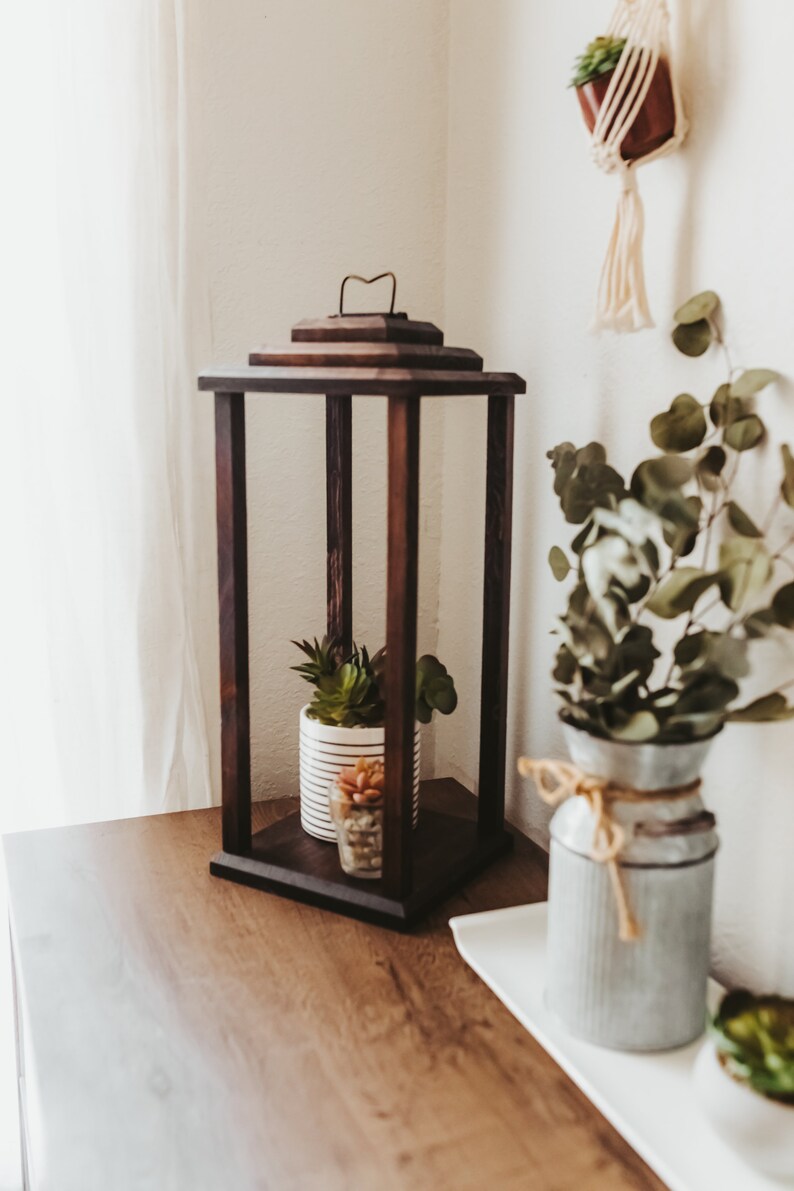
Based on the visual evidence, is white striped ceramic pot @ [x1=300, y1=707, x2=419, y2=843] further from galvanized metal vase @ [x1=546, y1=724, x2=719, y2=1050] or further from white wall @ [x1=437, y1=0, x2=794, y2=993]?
galvanized metal vase @ [x1=546, y1=724, x2=719, y2=1050]

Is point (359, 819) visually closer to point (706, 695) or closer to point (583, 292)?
point (706, 695)

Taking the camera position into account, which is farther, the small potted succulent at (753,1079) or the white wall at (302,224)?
the white wall at (302,224)

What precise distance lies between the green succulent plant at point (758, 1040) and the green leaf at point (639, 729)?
0.17 metres

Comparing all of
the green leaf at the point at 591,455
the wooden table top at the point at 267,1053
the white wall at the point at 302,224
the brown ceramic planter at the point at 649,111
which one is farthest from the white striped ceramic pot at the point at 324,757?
the brown ceramic planter at the point at 649,111

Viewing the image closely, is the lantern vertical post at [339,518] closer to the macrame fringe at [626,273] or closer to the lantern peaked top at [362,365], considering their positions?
the lantern peaked top at [362,365]

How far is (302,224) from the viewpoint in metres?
1.25

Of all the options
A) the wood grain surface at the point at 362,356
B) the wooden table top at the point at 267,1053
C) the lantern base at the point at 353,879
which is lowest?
the wooden table top at the point at 267,1053

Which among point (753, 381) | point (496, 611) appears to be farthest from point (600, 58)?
point (496, 611)

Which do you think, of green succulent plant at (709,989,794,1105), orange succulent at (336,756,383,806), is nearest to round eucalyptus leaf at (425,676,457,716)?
orange succulent at (336,756,383,806)

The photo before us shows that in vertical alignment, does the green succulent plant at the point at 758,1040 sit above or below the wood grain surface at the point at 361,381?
below

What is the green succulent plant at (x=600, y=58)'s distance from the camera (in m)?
0.83

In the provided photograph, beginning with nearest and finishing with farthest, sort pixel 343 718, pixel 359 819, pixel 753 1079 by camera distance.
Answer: pixel 753 1079, pixel 359 819, pixel 343 718

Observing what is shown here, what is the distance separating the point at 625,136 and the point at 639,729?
45 centimetres

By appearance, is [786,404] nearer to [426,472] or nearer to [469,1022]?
[469,1022]
